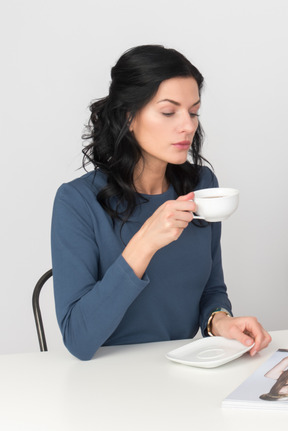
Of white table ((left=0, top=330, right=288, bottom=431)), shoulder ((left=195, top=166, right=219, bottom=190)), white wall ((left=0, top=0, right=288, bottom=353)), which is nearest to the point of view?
white table ((left=0, top=330, right=288, bottom=431))

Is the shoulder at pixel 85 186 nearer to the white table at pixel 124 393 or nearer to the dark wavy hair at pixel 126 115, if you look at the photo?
the dark wavy hair at pixel 126 115

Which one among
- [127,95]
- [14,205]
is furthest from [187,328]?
[14,205]

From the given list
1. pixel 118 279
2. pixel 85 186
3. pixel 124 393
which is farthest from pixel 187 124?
pixel 124 393

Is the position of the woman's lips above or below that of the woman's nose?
below

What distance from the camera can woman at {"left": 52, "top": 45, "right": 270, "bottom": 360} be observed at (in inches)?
51.7

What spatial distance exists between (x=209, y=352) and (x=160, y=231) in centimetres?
A: 27

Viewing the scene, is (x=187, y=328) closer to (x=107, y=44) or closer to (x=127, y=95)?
(x=127, y=95)

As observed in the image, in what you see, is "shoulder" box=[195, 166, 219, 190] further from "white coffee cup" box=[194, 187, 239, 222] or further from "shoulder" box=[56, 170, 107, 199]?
"white coffee cup" box=[194, 187, 239, 222]

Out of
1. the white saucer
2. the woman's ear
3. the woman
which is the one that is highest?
the woman's ear

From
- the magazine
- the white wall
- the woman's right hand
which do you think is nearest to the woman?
the woman's right hand

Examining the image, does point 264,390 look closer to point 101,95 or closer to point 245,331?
point 245,331

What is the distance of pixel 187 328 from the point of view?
1630mm

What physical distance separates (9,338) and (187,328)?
4.18 ft

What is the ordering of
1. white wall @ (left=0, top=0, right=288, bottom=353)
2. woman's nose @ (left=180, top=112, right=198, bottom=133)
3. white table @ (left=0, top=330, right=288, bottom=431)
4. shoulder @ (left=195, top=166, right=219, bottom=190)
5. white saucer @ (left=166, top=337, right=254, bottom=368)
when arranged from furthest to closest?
white wall @ (left=0, top=0, right=288, bottom=353), shoulder @ (left=195, top=166, right=219, bottom=190), woman's nose @ (left=180, top=112, right=198, bottom=133), white saucer @ (left=166, top=337, right=254, bottom=368), white table @ (left=0, top=330, right=288, bottom=431)
